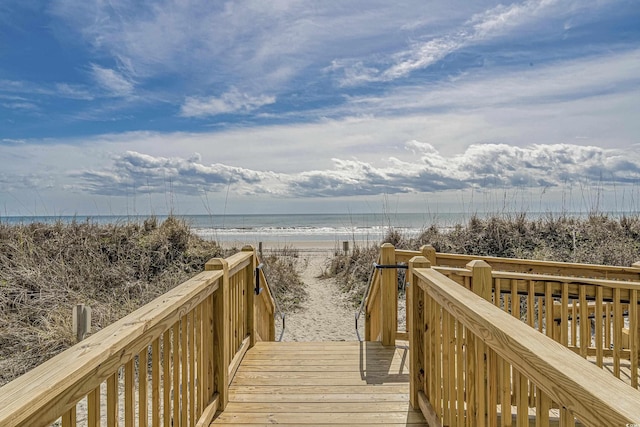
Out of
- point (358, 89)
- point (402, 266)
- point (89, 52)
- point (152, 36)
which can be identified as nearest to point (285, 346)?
point (402, 266)

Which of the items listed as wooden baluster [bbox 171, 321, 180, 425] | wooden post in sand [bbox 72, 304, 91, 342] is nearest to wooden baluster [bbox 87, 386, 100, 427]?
wooden baluster [bbox 171, 321, 180, 425]

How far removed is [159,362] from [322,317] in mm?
7041

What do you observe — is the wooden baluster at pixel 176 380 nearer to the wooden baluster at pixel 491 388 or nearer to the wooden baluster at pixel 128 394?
the wooden baluster at pixel 128 394

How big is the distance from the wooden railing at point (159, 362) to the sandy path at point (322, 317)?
11.2 ft

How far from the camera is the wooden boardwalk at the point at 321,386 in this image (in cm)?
266

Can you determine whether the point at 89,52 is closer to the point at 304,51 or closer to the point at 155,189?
the point at 155,189

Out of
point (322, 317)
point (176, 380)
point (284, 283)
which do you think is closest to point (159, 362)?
point (176, 380)

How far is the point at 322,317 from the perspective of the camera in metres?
8.45

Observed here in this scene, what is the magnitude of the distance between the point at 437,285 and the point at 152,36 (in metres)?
8.36

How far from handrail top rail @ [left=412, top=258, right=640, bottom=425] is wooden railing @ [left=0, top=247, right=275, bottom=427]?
4.00 ft

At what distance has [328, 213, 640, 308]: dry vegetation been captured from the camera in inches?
369

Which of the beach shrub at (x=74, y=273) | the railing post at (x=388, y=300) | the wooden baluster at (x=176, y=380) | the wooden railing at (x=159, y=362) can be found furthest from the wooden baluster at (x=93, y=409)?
the beach shrub at (x=74, y=273)

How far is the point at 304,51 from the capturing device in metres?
9.05

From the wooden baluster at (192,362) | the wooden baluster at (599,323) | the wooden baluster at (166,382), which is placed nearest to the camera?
the wooden baluster at (166,382)
